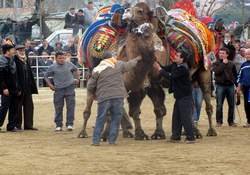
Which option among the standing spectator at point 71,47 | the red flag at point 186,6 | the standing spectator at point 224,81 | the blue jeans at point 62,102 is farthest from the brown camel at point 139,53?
the standing spectator at point 71,47

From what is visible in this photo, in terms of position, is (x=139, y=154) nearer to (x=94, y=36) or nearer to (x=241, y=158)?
(x=241, y=158)

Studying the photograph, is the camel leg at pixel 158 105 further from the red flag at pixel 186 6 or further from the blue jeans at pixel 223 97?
the blue jeans at pixel 223 97

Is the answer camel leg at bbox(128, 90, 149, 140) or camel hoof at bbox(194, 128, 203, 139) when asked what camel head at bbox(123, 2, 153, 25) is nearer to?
camel leg at bbox(128, 90, 149, 140)

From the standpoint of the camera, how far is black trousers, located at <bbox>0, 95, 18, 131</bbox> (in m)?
16.3

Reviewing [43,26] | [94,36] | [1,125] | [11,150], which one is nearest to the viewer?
[11,150]

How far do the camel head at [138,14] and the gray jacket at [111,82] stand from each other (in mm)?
954

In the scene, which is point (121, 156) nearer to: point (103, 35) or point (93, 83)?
point (93, 83)

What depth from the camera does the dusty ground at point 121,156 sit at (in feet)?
33.8

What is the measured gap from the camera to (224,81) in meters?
17.7

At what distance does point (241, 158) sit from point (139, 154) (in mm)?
1569

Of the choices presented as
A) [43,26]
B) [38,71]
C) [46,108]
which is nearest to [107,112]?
[46,108]

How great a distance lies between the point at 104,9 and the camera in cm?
1620

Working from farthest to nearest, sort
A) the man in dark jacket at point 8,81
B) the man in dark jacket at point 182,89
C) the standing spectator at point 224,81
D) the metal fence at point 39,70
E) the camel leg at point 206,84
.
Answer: the metal fence at point 39,70 → the standing spectator at point 224,81 → the man in dark jacket at point 8,81 → the camel leg at point 206,84 → the man in dark jacket at point 182,89

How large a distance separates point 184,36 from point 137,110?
1731mm
